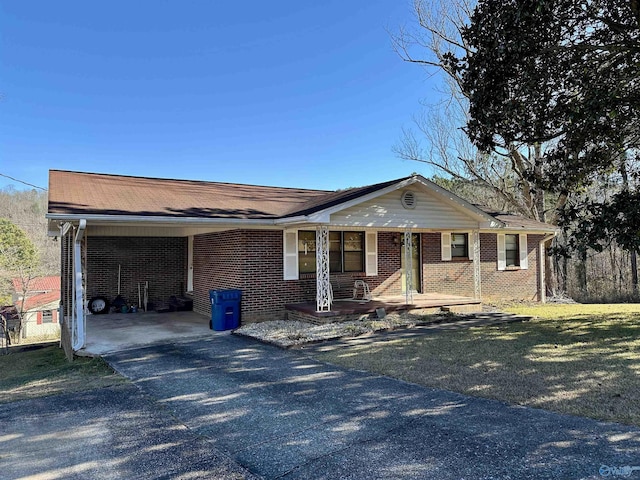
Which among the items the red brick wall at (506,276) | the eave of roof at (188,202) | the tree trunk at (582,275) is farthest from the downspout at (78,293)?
the tree trunk at (582,275)

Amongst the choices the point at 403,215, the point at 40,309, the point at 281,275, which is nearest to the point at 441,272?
the point at 403,215

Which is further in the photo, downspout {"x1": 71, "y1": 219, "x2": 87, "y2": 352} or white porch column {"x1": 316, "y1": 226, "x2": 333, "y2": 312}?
white porch column {"x1": 316, "y1": 226, "x2": 333, "y2": 312}

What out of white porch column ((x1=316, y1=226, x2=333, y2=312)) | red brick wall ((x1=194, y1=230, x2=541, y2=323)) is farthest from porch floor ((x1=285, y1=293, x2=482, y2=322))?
red brick wall ((x1=194, y1=230, x2=541, y2=323))

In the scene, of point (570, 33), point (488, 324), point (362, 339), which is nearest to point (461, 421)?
point (362, 339)

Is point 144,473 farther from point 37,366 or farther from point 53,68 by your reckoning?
point 53,68

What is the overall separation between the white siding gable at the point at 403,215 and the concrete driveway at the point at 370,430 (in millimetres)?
5116

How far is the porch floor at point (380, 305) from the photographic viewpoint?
1062 cm

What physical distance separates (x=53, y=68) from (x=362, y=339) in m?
20.7

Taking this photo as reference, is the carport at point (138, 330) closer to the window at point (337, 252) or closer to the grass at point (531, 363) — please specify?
the window at point (337, 252)

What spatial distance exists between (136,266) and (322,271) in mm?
7838

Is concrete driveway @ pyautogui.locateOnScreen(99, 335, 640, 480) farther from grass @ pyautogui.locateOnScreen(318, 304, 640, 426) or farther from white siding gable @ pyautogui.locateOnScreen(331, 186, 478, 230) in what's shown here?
white siding gable @ pyautogui.locateOnScreen(331, 186, 478, 230)

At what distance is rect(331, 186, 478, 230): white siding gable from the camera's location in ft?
36.2

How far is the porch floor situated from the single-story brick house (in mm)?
365

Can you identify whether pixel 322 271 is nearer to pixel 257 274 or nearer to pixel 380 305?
pixel 257 274
